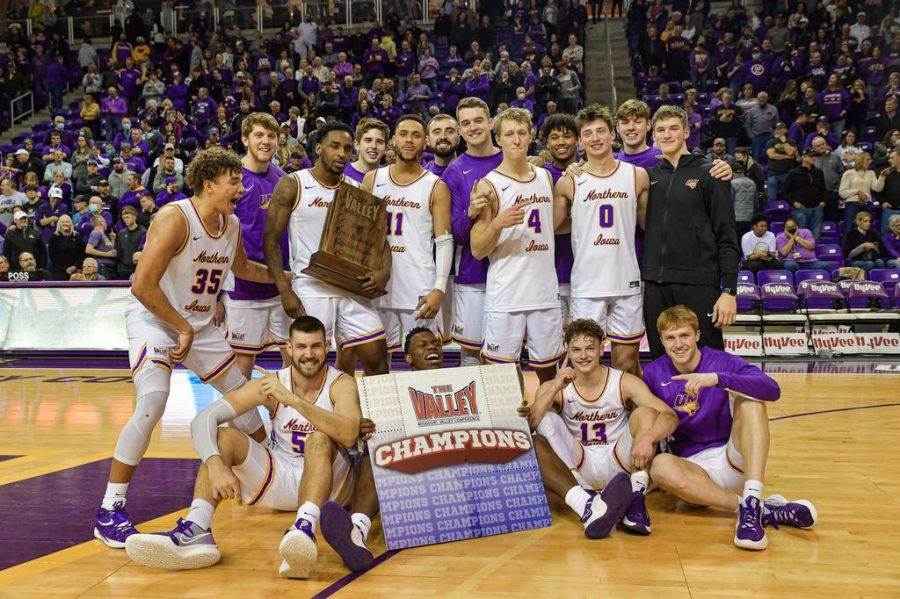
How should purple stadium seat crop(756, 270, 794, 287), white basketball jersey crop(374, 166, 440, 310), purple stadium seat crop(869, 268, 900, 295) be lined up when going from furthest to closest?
purple stadium seat crop(756, 270, 794, 287)
purple stadium seat crop(869, 268, 900, 295)
white basketball jersey crop(374, 166, 440, 310)

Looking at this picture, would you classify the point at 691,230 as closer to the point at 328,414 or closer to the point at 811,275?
the point at 328,414

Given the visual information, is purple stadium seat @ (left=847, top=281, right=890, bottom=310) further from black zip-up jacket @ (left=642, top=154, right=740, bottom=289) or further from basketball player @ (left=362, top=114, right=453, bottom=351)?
basketball player @ (left=362, top=114, right=453, bottom=351)

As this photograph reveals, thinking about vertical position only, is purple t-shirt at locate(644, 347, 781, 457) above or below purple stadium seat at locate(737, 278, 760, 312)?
above

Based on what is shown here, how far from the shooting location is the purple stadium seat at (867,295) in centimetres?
1136

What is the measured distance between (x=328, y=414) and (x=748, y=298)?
829 cm

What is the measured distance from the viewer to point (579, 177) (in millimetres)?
5469

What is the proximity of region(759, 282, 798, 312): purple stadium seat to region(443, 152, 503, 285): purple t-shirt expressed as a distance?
6.80 m

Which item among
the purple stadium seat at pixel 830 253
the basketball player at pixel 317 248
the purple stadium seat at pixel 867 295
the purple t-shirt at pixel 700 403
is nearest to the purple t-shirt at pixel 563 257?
the purple t-shirt at pixel 700 403

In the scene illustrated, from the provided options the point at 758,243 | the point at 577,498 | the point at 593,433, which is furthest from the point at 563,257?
the point at 758,243

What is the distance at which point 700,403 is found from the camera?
16.0ft

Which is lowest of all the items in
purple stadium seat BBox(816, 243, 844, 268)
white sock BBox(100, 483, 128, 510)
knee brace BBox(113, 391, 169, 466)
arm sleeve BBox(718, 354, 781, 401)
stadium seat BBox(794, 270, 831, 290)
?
stadium seat BBox(794, 270, 831, 290)

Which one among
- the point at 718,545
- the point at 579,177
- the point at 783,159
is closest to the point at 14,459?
the point at 579,177

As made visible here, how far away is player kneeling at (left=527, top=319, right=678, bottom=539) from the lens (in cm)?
466

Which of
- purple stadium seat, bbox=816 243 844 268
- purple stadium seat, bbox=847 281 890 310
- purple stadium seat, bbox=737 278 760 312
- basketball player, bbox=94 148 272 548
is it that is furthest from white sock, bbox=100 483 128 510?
purple stadium seat, bbox=816 243 844 268
